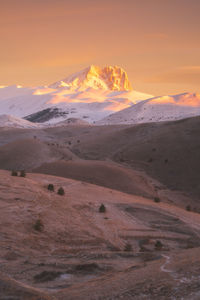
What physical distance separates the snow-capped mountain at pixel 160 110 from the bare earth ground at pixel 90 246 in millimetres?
58520

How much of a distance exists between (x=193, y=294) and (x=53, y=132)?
48374 mm

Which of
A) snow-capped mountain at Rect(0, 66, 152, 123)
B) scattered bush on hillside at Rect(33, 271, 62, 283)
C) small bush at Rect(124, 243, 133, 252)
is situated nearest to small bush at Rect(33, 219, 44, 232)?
small bush at Rect(124, 243, 133, 252)

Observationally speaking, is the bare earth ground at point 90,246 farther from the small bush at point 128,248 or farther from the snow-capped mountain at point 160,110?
the snow-capped mountain at point 160,110

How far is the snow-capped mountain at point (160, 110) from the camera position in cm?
7600

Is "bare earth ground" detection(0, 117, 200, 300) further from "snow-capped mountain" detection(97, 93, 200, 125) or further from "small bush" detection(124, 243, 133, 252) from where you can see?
"snow-capped mountain" detection(97, 93, 200, 125)

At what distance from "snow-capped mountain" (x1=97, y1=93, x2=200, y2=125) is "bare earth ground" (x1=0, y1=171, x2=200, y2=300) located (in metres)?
58.5

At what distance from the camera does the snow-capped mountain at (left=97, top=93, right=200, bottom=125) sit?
7600 cm

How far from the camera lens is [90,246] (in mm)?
10242

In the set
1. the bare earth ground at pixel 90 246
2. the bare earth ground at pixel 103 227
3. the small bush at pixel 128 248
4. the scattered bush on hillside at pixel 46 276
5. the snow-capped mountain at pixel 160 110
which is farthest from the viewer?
the snow-capped mountain at pixel 160 110

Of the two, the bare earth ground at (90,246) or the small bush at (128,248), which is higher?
the bare earth ground at (90,246)

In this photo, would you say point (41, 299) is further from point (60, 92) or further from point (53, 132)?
point (60, 92)

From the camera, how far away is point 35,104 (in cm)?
14812

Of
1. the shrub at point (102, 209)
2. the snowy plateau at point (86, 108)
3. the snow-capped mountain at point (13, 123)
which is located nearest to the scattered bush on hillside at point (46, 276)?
the shrub at point (102, 209)

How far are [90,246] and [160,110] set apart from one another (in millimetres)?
74762
